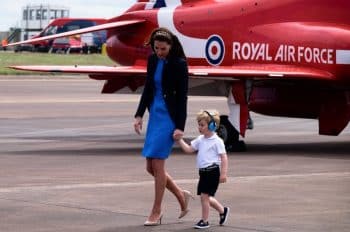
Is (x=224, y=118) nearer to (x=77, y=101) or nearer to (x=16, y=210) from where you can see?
(x=16, y=210)

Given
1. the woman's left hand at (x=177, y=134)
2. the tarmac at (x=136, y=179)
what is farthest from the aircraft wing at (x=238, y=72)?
the woman's left hand at (x=177, y=134)

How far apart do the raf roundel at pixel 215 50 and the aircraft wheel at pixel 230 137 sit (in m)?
1.65

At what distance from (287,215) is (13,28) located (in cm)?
13083

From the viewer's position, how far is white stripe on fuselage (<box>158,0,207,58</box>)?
72.6 feet

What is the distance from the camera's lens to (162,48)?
11930 millimetres

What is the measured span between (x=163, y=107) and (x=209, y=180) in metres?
0.84

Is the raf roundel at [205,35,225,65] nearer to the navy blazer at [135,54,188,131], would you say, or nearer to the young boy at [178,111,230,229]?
the navy blazer at [135,54,188,131]

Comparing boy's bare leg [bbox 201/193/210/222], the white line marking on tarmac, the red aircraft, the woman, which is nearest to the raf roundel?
the red aircraft

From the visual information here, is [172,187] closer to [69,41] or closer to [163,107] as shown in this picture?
[163,107]

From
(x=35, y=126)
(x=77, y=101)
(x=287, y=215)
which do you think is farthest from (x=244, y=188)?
(x=77, y=101)

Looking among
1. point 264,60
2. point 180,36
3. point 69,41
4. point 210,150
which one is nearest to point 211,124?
point 210,150

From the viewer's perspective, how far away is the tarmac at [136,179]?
11.9 m

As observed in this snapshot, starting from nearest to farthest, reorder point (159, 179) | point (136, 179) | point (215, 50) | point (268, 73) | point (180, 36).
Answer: point (159, 179), point (136, 179), point (268, 73), point (215, 50), point (180, 36)

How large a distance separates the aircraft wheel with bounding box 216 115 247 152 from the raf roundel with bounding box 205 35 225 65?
64.9 inches
